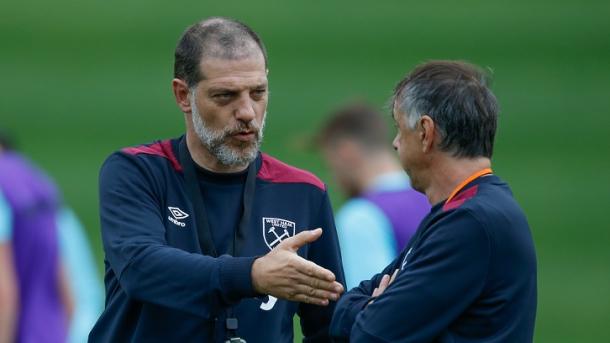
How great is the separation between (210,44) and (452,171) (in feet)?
2.37

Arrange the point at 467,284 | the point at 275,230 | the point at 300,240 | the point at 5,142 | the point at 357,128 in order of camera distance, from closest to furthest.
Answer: the point at 467,284
the point at 300,240
the point at 275,230
the point at 5,142
the point at 357,128

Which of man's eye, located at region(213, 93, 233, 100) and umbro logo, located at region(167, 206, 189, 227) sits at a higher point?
man's eye, located at region(213, 93, 233, 100)

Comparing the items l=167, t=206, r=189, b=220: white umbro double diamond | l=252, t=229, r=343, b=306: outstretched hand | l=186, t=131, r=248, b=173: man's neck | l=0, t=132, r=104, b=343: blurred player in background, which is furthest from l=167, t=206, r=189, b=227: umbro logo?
l=0, t=132, r=104, b=343: blurred player in background

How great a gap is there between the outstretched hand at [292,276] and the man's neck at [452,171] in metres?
0.32

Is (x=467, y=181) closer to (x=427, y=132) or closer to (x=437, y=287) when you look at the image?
(x=427, y=132)

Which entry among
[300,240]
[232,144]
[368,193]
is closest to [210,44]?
[232,144]

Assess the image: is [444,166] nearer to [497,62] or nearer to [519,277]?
[519,277]

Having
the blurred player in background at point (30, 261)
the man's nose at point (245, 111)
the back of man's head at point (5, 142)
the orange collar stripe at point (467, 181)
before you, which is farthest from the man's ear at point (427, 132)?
the back of man's head at point (5, 142)

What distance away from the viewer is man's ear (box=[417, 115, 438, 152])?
2.83 m

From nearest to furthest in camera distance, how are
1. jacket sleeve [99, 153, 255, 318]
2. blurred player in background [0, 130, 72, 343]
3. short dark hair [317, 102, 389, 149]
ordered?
jacket sleeve [99, 153, 255, 318] → blurred player in background [0, 130, 72, 343] → short dark hair [317, 102, 389, 149]

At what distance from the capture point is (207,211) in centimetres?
313

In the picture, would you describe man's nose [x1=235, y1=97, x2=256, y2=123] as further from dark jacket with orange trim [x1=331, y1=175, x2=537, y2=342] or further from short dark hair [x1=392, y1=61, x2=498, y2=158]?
dark jacket with orange trim [x1=331, y1=175, x2=537, y2=342]

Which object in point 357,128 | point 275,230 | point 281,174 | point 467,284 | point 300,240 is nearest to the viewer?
point 467,284

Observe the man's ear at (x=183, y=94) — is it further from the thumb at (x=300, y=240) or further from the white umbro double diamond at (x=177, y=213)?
the thumb at (x=300, y=240)
